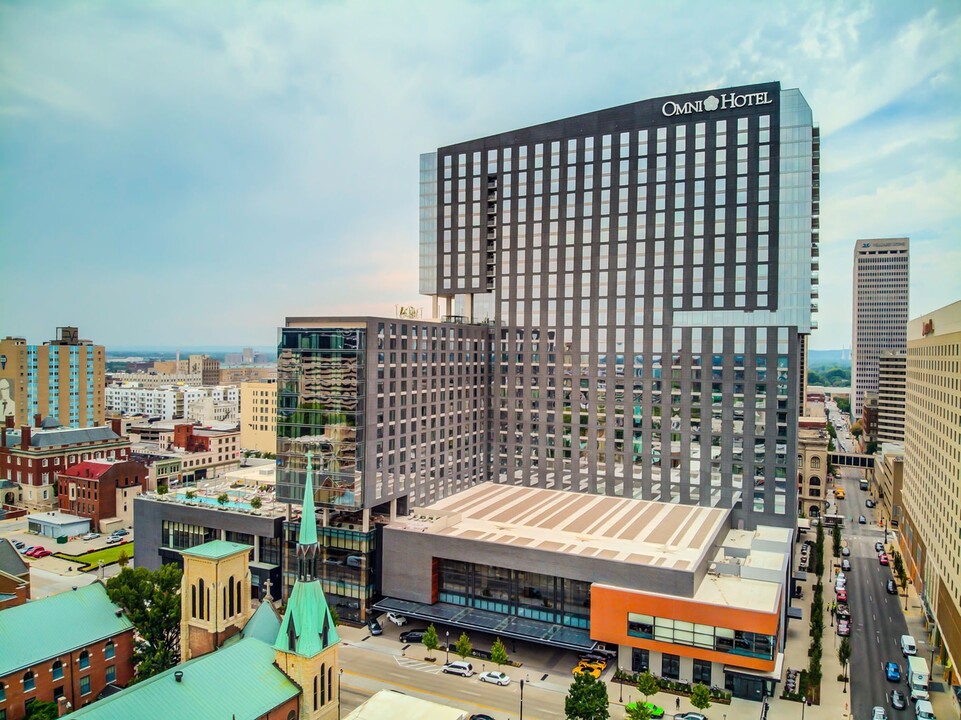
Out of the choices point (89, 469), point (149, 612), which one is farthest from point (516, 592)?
point (89, 469)

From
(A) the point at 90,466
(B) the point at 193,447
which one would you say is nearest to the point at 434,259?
(A) the point at 90,466

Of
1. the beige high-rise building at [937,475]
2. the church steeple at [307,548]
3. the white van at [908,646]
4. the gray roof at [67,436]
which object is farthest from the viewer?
the gray roof at [67,436]

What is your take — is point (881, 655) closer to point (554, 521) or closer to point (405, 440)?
point (554, 521)

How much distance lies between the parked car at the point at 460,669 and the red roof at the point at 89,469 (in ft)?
263

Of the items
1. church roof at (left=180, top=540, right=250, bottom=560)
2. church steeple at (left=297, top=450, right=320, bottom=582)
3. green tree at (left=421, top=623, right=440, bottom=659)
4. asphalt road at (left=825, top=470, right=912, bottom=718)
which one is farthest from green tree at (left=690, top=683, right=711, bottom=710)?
church roof at (left=180, top=540, right=250, bottom=560)

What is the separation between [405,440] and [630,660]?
32.9 m

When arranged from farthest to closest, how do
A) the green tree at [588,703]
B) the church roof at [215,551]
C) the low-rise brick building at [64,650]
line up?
1. the church roof at [215,551]
2. the green tree at [588,703]
3. the low-rise brick building at [64,650]

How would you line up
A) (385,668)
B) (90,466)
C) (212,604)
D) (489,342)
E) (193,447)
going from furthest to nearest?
(193,447), (90,466), (489,342), (385,668), (212,604)

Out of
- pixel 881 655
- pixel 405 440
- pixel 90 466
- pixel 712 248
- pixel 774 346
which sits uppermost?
pixel 712 248

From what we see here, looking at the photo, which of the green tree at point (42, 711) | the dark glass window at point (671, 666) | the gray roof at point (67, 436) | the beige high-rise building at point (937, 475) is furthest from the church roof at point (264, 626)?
the gray roof at point (67, 436)

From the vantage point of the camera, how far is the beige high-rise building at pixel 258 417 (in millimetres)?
171125

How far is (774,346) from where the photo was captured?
271 ft

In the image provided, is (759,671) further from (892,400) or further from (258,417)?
(892,400)

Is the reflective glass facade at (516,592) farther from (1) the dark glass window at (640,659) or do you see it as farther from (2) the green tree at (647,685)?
(2) the green tree at (647,685)
